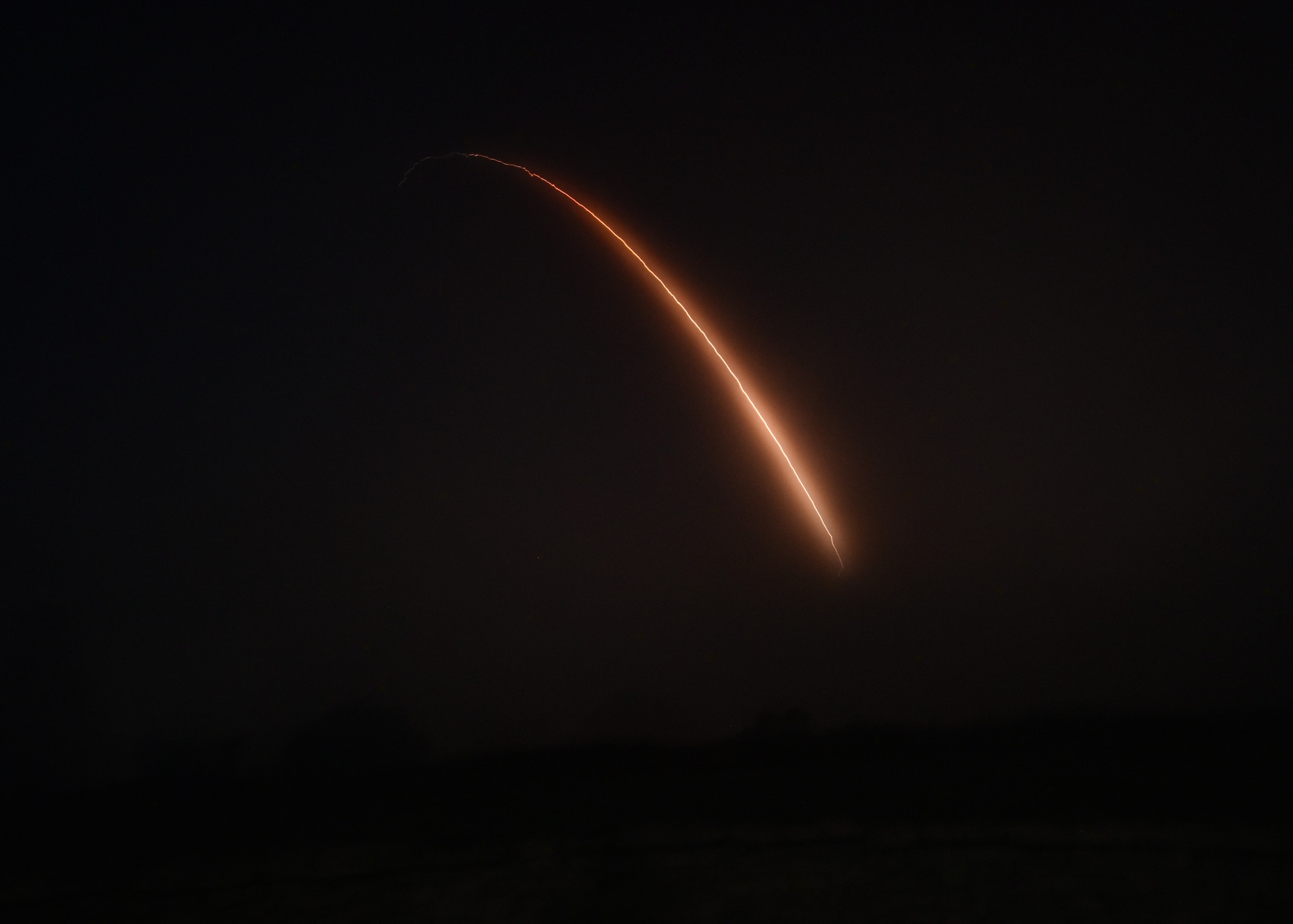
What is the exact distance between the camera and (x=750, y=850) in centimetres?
593

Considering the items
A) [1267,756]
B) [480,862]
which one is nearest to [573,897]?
[480,862]

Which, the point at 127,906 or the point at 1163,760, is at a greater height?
the point at 1163,760

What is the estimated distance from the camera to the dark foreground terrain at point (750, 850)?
5594mm

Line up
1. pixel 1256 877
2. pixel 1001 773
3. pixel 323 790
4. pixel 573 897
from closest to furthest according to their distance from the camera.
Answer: pixel 1256 877, pixel 573 897, pixel 1001 773, pixel 323 790

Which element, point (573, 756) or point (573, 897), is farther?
point (573, 756)

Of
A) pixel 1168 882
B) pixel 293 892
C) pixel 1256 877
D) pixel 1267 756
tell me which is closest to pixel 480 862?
pixel 293 892

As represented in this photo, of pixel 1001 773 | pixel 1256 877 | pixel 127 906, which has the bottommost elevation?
pixel 127 906

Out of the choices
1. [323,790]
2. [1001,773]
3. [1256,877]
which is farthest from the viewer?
[323,790]

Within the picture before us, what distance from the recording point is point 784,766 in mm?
6895

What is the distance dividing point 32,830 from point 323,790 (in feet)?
5.75

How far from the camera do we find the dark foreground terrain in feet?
18.4

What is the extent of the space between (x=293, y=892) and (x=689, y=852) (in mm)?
2231

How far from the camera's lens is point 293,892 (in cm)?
593

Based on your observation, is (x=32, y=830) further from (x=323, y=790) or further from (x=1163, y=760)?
(x=1163, y=760)
